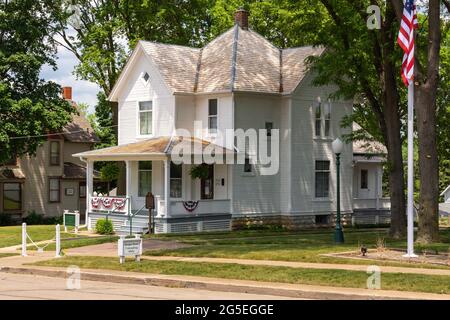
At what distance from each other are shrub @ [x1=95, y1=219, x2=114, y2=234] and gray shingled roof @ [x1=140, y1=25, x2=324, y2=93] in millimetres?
7348

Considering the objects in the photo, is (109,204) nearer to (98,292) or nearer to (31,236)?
(31,236)

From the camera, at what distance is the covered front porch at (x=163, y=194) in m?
34.0

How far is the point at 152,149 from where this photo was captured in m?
34.8

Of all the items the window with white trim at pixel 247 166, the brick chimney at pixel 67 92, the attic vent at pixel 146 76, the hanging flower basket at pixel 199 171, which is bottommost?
the hanging flower basket at pixel 199 171

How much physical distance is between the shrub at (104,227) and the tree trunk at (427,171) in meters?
15.7

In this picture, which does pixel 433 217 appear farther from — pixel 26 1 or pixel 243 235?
pixel 26 1

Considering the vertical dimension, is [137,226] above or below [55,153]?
below

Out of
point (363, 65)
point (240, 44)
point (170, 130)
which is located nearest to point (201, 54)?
point (240, 44)

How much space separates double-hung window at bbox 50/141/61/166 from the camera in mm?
Result: 52312

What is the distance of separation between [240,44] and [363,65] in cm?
1106

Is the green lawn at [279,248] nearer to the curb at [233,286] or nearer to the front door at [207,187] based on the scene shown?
the curb at [233,286]

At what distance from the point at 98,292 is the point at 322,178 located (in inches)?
1001

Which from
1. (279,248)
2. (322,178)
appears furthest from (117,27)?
(279,248)

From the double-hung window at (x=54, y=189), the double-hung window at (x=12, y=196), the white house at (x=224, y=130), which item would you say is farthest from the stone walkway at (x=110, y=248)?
the double-hung window at (x=54, y=189)
